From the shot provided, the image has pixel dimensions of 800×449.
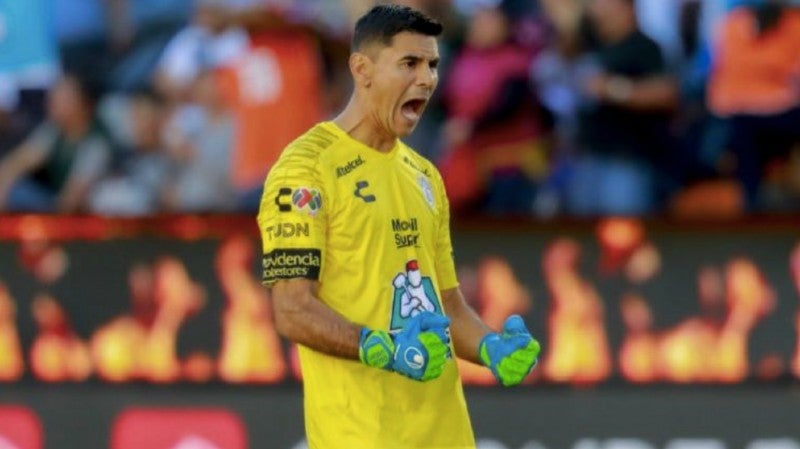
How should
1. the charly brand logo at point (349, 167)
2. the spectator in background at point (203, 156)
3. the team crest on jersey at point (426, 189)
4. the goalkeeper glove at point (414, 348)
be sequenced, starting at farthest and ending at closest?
the spectator in background at point (203, 156)
the team crest on jersey at point (426, 189)
the charly brand logo at point (349, 167)
the goalkeeper glove at point (414, 348)

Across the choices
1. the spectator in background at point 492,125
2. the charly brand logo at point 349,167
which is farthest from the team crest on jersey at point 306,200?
the spectator in background at point 492,125

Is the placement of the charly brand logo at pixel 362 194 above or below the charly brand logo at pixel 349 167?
below

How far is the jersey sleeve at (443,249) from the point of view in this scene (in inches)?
222

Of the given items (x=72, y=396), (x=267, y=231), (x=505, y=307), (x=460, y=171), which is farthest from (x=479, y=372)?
(x=267, y=231)

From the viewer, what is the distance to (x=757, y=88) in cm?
834

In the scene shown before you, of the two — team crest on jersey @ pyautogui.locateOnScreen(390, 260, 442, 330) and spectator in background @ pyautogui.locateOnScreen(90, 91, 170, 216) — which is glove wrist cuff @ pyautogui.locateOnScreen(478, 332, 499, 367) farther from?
spectator in background @ pyautogui.locateOnScreen(90, 91, 170, 216)

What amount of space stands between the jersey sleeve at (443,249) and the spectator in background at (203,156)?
2936 millimetres

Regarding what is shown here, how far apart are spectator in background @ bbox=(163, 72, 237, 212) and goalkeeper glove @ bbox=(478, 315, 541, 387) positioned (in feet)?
10.8

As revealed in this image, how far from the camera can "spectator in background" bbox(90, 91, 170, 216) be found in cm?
859

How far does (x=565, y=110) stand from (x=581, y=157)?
20cm

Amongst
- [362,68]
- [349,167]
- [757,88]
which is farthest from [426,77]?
[757,88]

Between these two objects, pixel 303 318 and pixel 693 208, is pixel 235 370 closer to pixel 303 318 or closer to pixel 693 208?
pixel 693 208

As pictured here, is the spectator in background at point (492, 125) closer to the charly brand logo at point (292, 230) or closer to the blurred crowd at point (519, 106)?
the blurred crowd at point (519, 106)

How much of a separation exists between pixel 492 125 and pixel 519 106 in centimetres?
13
